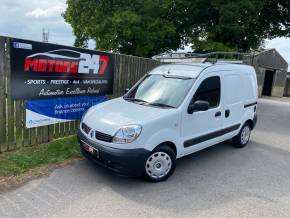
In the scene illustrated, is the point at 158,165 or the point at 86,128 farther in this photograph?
the point at 86,128

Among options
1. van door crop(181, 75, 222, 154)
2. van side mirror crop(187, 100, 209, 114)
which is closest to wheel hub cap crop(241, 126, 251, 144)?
van door crop(181, 75, 222, 154)

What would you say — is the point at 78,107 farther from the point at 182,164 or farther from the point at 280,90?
the point at 280,90

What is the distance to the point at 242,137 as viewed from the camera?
6645mm

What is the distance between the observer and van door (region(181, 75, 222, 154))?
15.9 ft

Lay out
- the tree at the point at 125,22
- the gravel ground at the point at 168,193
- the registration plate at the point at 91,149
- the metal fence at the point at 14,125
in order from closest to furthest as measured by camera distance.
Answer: the gravel ground at the point at 168,193 < the registration plate at the point at 91,149 < the metal fence at the point at 14,125 < the tree at the point at 125,22

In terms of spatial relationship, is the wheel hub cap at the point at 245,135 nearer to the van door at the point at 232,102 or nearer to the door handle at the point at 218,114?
the van door at the point at 232,102

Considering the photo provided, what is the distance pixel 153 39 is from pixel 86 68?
9.33 metres

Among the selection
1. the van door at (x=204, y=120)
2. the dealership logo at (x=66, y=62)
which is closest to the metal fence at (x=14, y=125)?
the dealership logo at (x=66, y=62)

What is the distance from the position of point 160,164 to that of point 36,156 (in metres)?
2.44

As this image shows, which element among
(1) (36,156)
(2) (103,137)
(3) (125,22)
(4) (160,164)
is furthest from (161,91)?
(3) (125,22)

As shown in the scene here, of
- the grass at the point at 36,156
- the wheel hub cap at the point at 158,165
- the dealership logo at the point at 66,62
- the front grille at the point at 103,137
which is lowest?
the grass at the point at 36,156

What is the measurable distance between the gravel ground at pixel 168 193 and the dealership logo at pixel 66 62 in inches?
85.7

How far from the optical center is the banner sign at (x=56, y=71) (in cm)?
521

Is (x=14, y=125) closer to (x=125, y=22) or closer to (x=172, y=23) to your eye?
(x=125, y=22)
